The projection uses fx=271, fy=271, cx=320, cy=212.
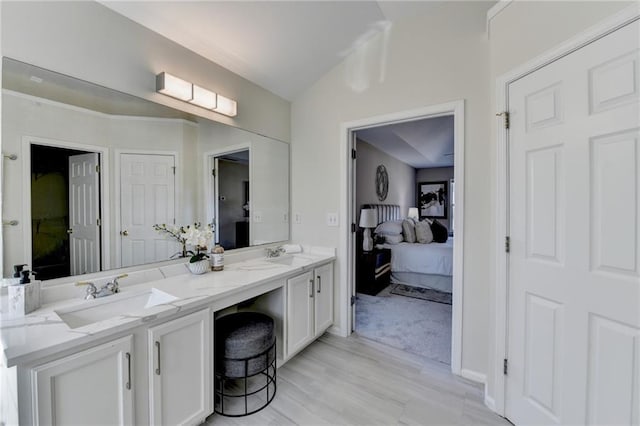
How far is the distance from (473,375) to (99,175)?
9.33ft

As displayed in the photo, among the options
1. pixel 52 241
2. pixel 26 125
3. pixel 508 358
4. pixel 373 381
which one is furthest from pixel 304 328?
pixel 26 125

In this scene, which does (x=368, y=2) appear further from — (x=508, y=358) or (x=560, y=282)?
(x=508, y=358)

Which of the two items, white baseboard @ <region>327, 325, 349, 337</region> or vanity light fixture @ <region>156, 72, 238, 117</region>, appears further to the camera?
white baseboard @ <region>327, 325, 349, 337</region>

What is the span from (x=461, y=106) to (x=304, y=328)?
213 centimetres

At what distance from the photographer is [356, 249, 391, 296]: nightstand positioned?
3809mm

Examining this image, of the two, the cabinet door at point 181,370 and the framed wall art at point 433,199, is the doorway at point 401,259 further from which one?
the cabinet door at point 181,370

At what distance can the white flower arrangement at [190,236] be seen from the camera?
1.87 metres

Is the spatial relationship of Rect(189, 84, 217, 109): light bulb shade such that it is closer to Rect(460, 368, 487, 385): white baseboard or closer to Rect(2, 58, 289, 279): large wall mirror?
Rect(2, 58, 289, 279): large wall mirror

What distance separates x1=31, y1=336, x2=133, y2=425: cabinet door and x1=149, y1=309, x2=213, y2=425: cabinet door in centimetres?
11

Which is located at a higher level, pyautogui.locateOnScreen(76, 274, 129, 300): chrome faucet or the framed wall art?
the framed wall art

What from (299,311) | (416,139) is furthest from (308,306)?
(416,139)

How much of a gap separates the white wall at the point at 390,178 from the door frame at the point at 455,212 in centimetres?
186

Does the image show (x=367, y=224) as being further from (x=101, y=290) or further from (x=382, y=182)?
(x=101, y=290)

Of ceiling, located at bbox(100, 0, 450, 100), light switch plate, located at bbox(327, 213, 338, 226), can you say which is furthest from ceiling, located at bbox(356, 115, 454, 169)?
light switch plate, located at bbox(327, 213, 338, 226)
